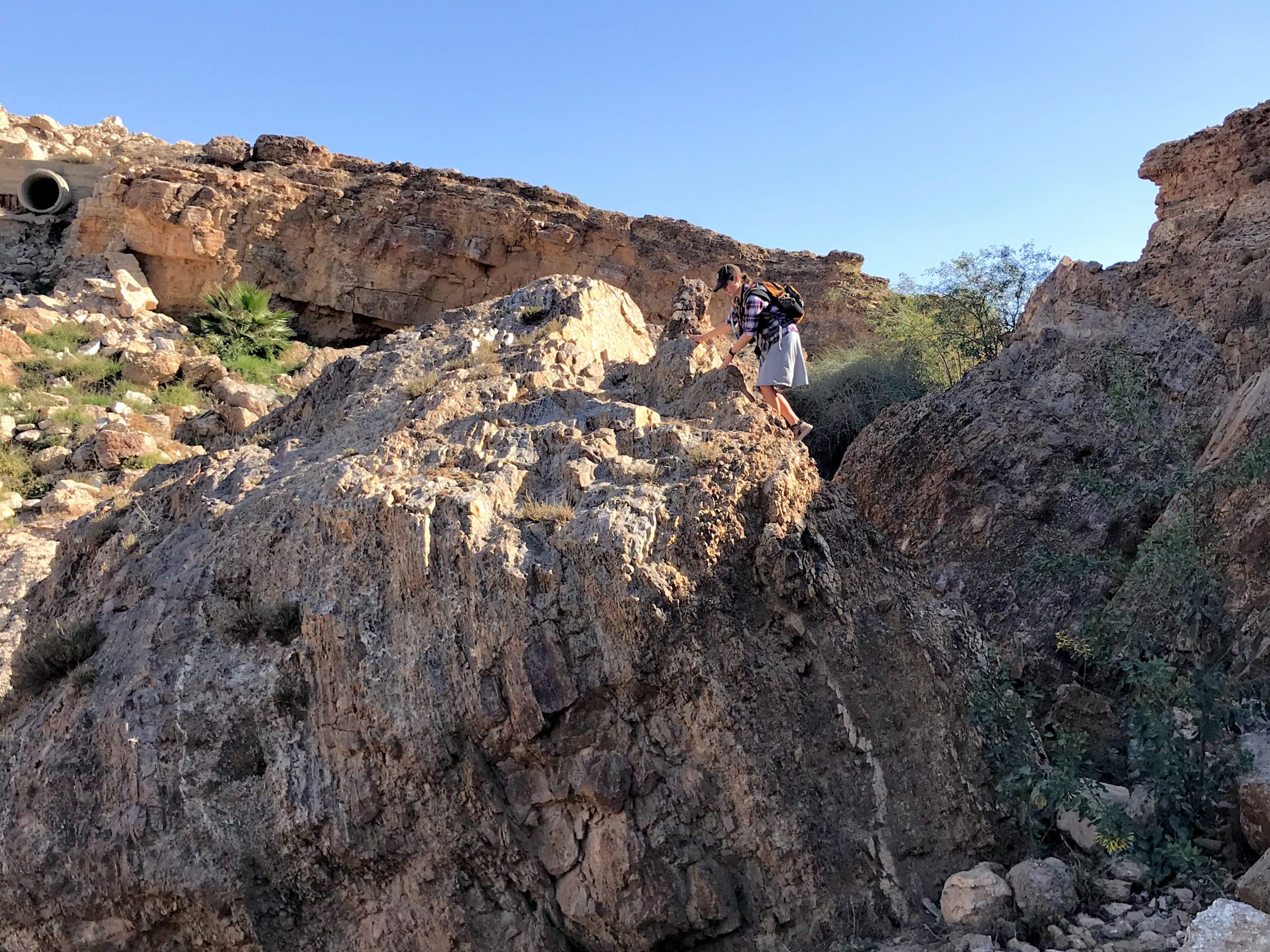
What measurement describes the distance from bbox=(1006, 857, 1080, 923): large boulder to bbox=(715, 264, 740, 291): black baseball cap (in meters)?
3.82

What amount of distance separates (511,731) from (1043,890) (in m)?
2.19

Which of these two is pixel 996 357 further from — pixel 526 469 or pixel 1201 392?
pixel 526 469

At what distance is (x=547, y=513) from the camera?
15.2 ft

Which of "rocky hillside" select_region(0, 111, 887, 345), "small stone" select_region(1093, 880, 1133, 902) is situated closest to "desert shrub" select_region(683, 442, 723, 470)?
"small stone" select_region(1093, 880, 1133, 902)

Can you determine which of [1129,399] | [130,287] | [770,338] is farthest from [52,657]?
[130,287]

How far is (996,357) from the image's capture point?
8.51m

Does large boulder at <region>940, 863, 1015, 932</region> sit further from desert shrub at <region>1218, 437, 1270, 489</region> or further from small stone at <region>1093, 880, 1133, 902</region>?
desert shrub at <region>1218, 437, 1270, 489</region>

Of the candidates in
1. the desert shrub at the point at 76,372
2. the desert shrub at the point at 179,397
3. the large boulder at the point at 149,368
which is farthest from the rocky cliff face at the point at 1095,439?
the desert shrub at the point at 76,372

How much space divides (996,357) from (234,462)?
6132 millimetres

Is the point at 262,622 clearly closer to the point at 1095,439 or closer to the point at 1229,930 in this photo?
the point at 1229,930

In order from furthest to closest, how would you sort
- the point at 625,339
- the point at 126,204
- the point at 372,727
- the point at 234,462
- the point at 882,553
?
the point at 126,204
the point at 625,339
the point at 234,462
the point at 882,553
the point at 372,727

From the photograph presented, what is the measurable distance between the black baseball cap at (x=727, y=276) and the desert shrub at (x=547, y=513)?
2.36m

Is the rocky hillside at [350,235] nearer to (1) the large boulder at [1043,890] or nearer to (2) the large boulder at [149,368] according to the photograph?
(2) the large boulder at [149,368]

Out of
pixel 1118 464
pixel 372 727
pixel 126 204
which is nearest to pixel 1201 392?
pixel 1118 464
